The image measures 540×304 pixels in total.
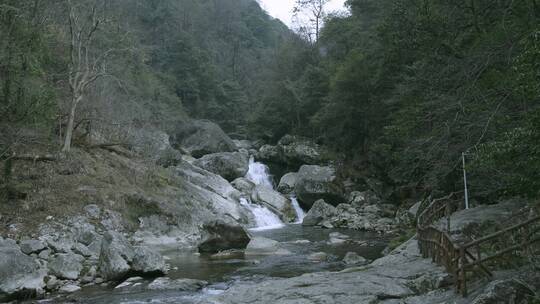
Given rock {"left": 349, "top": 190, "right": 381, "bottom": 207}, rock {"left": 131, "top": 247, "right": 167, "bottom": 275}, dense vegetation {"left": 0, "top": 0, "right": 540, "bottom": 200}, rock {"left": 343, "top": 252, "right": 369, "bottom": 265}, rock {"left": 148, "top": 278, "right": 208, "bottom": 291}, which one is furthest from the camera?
rock {"left": 349, "top": 190, "right": 381, "bottom": 207}

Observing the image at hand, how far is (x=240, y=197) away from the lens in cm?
2622

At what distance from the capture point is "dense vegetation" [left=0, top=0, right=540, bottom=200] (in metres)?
10.2

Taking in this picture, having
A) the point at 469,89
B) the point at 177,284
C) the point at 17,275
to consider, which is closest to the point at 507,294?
the point at 469,89

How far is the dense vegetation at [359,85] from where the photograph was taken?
33.4 feet

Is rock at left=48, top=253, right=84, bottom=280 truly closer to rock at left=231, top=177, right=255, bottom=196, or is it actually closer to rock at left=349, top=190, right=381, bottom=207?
rock at left=231, top=177, right=255, bottom=196

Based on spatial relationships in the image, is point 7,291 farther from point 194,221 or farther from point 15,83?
point 194,221

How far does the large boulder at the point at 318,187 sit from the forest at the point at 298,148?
11 cm

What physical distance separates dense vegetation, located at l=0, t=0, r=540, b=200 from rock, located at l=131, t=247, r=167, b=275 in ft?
18.6

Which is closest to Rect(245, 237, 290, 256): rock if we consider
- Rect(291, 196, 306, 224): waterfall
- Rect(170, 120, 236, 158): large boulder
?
Rect(291, 196, 306, 224): waterfall

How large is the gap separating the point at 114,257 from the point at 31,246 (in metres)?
2.43

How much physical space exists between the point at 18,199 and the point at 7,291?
678cm

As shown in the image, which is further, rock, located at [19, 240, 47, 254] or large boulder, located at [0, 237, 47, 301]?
rock, located at [19, 240, 47, 254]

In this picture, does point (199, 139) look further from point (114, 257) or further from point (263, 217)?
point (114, 257)

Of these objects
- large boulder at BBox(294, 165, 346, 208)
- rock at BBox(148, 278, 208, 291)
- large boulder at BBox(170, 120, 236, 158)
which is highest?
large boulder at BBox(170, 120, 236, 158)
